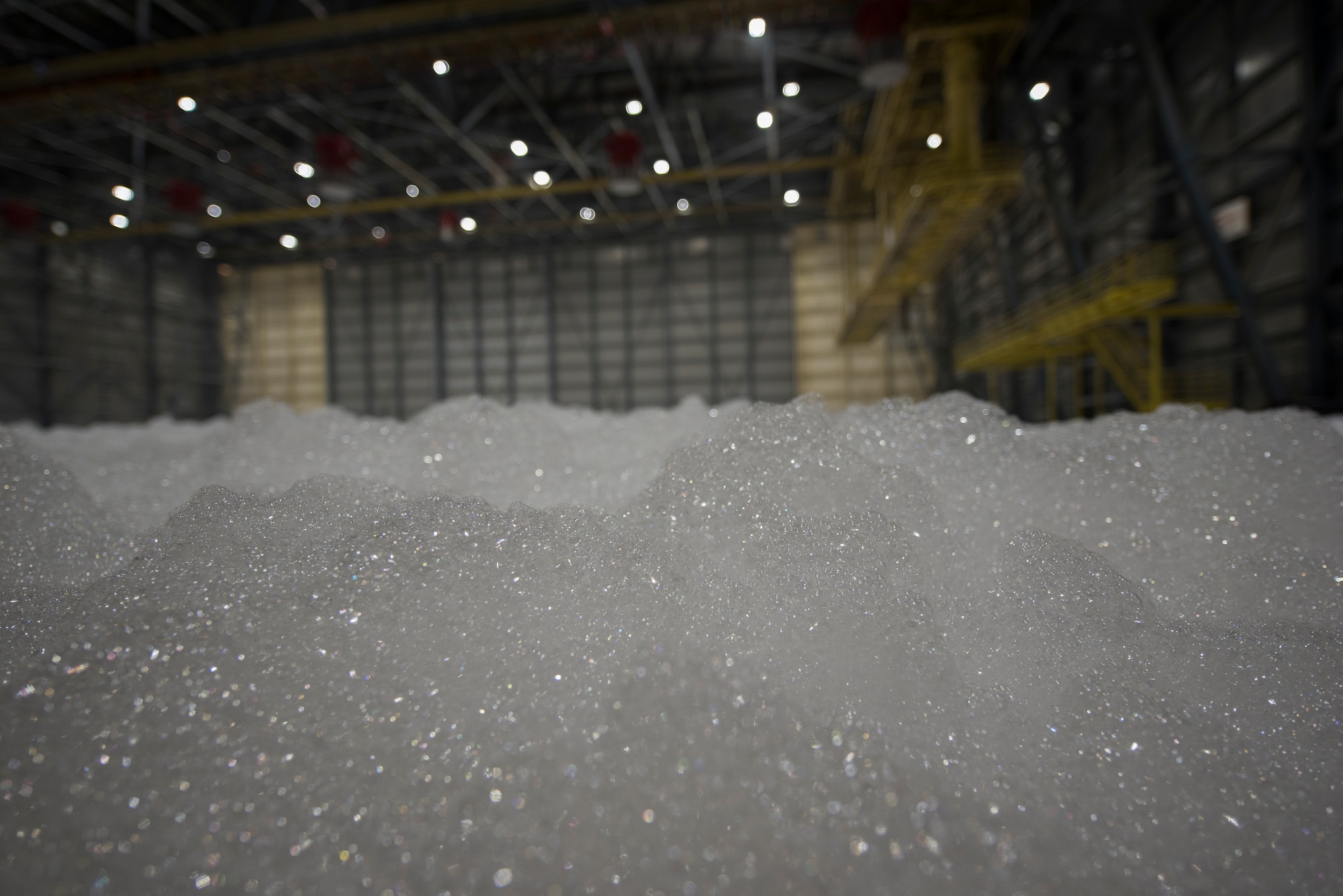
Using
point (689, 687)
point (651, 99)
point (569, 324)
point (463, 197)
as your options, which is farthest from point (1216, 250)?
point (569, 324)

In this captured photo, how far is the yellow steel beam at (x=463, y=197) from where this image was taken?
12.0 meters

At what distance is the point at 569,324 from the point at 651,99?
301 inches

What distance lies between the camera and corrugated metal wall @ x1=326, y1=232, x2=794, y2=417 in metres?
16.5

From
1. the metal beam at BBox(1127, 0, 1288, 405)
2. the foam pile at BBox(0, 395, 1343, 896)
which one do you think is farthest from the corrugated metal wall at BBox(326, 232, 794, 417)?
the foam pile at BBox(0, 395, 1343, 896)

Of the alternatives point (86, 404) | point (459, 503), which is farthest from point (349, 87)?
point (86, 404)

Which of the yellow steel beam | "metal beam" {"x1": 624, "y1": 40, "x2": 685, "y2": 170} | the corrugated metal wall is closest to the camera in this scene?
"metal beam" {"x1": 624, "y1": 40, "x2": 685, "y2": 170}

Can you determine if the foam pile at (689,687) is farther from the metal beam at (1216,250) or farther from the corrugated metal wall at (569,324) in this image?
the corrugated metal wall at (569,324)

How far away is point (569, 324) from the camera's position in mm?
17312

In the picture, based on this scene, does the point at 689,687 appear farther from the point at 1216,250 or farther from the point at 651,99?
the point at 651,99

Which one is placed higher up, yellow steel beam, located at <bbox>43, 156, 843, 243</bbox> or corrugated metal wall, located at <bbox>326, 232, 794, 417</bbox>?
yellow steel beam, located at <bbox>43, 156, 843, 243</bbox>

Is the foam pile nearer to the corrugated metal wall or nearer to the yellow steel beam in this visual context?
the yellow steel beam

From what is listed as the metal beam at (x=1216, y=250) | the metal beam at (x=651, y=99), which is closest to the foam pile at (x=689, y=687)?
the metal beam at (x=1216, y=250)

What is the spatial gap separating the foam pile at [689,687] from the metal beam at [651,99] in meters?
8.70

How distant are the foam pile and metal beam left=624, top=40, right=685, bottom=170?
870cm
